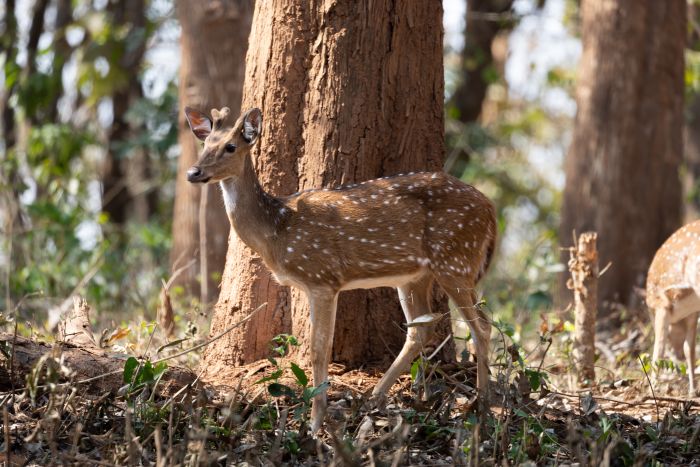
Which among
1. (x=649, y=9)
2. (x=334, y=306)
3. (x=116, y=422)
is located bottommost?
(x=116, y=422)

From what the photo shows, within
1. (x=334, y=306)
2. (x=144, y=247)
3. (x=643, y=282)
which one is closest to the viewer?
(x=334, y=306)

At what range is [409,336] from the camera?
7281mm

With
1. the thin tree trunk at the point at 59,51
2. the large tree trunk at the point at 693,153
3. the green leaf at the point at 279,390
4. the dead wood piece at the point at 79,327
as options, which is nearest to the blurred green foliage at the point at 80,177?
the thin tree trunk at the point at 59,51

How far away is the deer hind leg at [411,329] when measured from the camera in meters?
7.08

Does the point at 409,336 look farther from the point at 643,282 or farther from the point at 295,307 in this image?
the point at 643,282

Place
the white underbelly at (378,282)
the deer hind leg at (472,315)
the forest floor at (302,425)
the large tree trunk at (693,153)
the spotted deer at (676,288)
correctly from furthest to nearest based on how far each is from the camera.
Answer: the large tree trunk at (693,153) → the spotted deer at (676,288) → the deer hind leg at (472,315) → the white underbelly at (378,282) → the forest floor at (302,425)

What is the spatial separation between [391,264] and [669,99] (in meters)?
7.67

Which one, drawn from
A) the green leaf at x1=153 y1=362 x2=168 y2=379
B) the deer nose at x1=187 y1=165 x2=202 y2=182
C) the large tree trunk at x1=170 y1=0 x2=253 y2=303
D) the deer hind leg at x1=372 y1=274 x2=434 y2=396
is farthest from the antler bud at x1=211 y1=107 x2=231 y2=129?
the large tree trunk at x1=170 y1=0 x2=253 y2=303

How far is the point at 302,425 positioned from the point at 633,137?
8.32 m

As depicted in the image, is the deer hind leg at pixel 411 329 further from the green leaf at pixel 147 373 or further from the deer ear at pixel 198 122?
the deer ear at pixel 198 122

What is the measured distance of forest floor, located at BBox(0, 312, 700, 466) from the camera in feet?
18.7

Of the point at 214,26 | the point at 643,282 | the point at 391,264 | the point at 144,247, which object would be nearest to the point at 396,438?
the point at 391,264

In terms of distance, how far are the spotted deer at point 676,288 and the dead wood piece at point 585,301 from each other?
84 centimetres

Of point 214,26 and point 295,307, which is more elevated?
point 214,26
